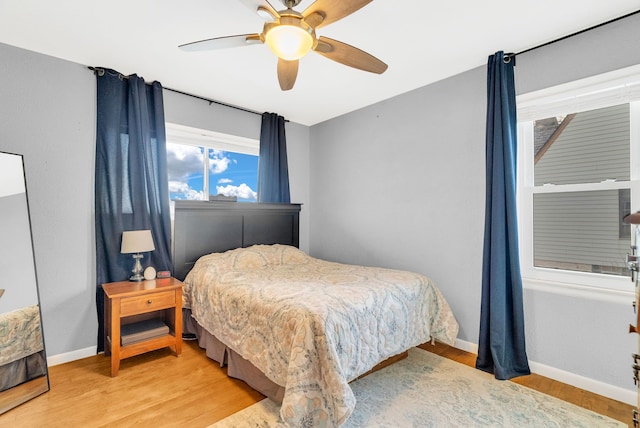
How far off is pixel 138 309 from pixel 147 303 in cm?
8

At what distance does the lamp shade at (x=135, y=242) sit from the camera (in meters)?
2.65

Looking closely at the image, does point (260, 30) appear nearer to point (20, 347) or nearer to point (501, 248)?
point (501, 248)

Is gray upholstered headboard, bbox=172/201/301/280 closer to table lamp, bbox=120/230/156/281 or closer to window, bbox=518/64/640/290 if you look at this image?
table lamp, bbox=120/230/156/281

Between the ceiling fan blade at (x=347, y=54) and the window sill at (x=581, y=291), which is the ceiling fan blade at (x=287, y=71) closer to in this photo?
the ceiling fan blade at (x=347, y=54)

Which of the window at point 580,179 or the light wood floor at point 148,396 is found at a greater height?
the window at point 580,179

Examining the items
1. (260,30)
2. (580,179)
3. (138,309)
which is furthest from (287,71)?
(580,179)

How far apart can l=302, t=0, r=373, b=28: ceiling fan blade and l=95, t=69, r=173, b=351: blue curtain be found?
7.01 ft

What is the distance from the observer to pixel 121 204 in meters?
2.83

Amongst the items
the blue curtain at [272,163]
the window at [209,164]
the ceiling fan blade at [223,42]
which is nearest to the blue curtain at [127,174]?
the window at [209,164]

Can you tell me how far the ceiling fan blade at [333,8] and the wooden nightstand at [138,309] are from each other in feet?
7.82

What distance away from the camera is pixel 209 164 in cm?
367

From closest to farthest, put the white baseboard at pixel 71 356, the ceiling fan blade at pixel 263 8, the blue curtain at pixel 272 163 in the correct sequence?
the ceiling fan blade at pixel 263 8 → the white baseboard at pixel 71 356 → the blue curtain at pixel 272 163

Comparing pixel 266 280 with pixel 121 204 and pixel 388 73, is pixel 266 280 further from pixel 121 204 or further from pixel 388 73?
pixel 388 73

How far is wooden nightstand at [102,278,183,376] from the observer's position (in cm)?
239
